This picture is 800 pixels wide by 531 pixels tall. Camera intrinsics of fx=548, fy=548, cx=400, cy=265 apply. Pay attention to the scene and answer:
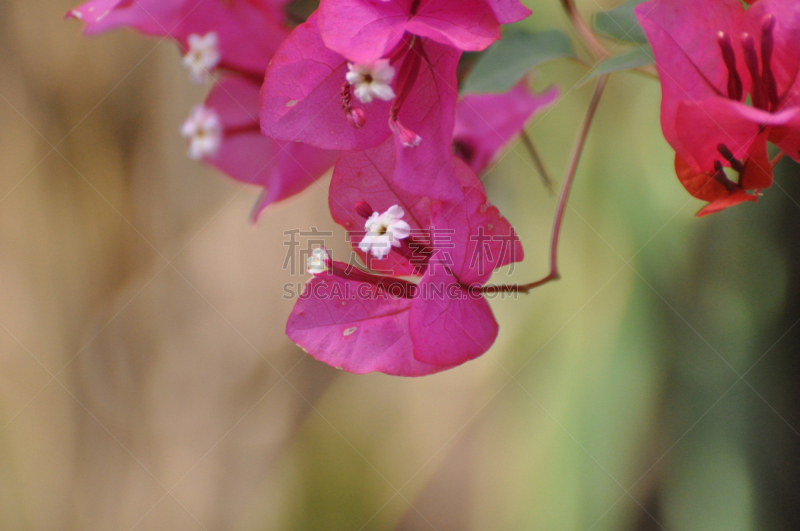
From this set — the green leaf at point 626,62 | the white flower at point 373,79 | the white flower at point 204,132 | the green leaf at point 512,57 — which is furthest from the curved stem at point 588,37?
the white flower at point 204,132

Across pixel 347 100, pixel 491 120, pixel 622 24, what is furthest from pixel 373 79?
pixel 491 120

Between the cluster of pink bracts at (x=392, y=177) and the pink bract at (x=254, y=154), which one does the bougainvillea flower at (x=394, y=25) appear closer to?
the cluster of pink bracts at (x=392, y=177)

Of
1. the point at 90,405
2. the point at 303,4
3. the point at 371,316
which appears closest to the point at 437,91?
the point at 371,316

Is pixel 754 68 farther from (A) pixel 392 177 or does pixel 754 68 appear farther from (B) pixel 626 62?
(A) pixel 392 177

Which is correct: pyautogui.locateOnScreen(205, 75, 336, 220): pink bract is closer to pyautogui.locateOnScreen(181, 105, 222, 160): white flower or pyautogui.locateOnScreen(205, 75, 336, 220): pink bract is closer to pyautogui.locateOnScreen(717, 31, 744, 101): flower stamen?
pyautogui.locateOnScreen(181, 105, 222, 160): white flower

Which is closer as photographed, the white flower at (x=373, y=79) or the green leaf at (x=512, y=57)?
the white flower at (x=373, y=79)

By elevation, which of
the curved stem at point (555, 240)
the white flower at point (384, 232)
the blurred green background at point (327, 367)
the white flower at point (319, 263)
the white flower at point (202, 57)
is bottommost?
the blurred green background at point (327, 367)

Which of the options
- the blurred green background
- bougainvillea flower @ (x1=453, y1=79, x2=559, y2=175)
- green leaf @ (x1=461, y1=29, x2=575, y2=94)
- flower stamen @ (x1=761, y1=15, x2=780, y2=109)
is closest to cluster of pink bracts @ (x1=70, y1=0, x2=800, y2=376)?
flower stamen @ (x1=761, y1=15, x2=780, y2=109)
